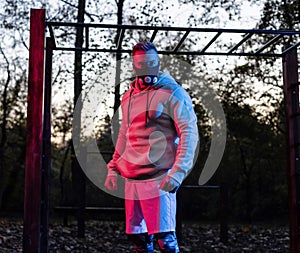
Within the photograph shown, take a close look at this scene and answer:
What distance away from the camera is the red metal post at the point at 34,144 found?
3740mm

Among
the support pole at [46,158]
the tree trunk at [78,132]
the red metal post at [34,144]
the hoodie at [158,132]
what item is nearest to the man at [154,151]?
the hoodie at [158,132]

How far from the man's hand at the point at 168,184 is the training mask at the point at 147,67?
1.98 feet

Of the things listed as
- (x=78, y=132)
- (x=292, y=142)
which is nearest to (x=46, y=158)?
(x=292, y=142)

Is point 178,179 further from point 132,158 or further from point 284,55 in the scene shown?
point 284,55

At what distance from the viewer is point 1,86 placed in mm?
11148

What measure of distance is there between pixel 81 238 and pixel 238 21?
4.72 metres

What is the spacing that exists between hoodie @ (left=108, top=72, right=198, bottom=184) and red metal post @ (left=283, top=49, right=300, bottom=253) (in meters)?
1.83

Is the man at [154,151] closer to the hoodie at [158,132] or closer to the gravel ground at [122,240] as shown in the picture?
the hoodie at [158,132]

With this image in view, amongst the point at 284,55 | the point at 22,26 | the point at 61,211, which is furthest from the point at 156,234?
the point at 22,26

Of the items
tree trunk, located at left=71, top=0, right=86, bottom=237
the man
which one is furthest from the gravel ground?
the man

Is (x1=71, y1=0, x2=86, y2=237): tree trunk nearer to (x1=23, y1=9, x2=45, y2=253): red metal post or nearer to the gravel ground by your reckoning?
the gravel ground

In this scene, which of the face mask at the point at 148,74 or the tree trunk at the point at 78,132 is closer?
the face mask at the point at 148,74

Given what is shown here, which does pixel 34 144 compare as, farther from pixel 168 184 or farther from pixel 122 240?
pixel 122 240

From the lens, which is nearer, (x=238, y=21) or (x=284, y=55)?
(x=284, y=55)
